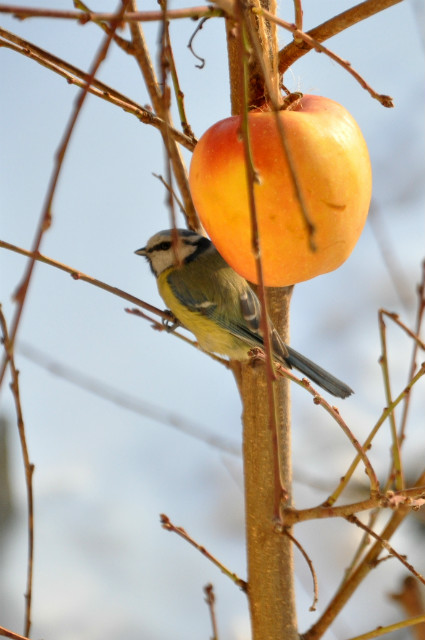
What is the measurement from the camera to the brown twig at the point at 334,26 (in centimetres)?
85

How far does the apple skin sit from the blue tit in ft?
2.02

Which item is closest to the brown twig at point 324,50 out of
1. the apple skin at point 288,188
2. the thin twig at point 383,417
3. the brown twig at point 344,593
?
the apple skin at point 288,188

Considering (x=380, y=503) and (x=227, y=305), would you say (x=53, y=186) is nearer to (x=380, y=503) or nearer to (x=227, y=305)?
(x=380, y=503)

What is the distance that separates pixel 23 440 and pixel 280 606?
1.30 ft

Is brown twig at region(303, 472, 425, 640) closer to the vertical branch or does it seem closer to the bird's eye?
the vertical branch

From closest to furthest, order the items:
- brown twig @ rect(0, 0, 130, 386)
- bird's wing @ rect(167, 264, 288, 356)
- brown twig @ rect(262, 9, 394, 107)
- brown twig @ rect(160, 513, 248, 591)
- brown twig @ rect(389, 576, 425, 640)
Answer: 1. brown twig @ rect(0, 0, 130, 386)
2. brown twig @ rect(262, 9, 394, 107)
3. brown twig @ rect(160, 513, 248, 591)
4. brown twig @ rect(389, 576, 425, 640)
5. bird's wing @ rect(167, 264, 288, 356)

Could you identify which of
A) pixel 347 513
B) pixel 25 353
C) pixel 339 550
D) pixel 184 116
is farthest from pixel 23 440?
pixel 339 550

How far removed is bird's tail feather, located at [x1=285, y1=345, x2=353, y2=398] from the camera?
1.30m

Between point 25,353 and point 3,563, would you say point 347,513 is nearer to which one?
point 25,353

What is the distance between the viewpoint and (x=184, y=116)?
1.05 metres

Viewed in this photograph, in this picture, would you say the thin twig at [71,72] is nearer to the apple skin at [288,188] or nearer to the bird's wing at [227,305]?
the apple skin at [288,188]

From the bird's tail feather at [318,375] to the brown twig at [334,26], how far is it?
518 millimetres

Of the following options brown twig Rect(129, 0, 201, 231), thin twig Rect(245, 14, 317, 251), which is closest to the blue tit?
brown twig Rect(129, 0, 201, 231)

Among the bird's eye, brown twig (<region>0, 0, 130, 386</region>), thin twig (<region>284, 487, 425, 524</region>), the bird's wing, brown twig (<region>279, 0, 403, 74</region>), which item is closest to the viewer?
brown twig (<region>0, 0, 130, 386</region>)
